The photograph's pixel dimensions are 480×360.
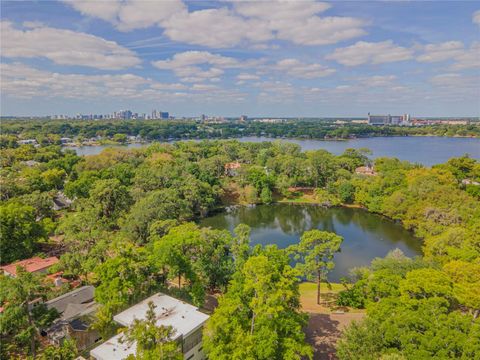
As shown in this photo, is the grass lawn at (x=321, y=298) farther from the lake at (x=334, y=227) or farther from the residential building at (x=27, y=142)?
the residential building at (x=27, y=142)

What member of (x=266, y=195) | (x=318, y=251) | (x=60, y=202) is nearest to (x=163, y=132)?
(x=60, y=202)

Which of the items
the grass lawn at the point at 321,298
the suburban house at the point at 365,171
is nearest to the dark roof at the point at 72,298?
the grass lawn at the point at 321,298

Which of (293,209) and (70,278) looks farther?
(293,209)

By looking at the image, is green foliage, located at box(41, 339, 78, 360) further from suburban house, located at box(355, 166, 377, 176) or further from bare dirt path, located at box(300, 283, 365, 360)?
suburban house, located at box(355, 166, 377, 176)

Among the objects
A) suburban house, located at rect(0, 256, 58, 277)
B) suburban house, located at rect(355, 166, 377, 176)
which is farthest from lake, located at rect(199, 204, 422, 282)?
suburban house, located at rect(0, 256, 58, 277)

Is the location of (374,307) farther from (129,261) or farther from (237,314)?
(129,261)

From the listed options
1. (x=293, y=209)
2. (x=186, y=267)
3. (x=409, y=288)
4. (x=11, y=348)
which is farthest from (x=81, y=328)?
(x=293, y=209)
